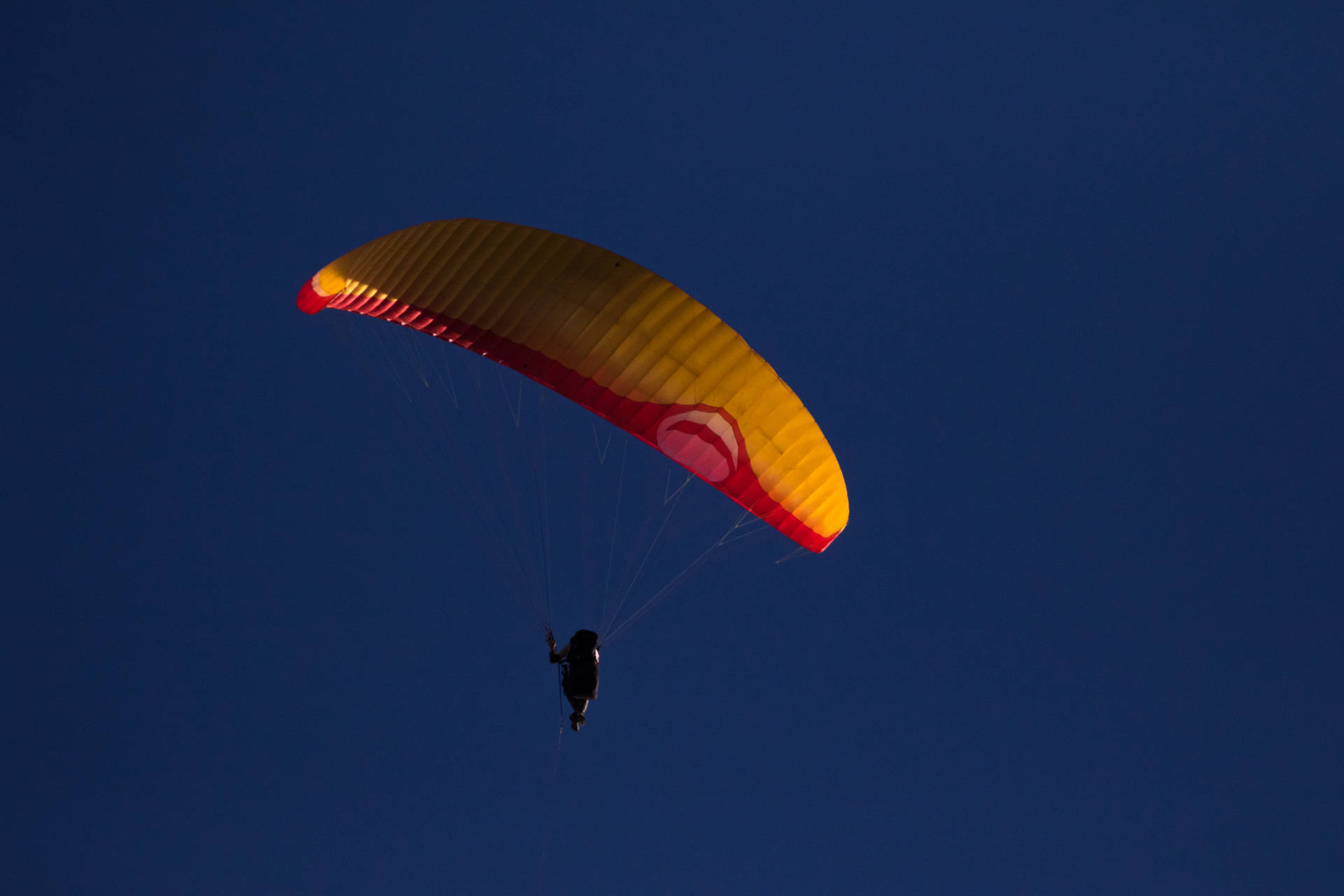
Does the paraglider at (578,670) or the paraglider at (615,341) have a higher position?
the paraglider at (615,341)

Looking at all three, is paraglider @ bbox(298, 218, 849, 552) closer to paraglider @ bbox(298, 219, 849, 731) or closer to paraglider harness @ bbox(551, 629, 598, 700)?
paraglider @ bbox(298, 219, 849, 731)

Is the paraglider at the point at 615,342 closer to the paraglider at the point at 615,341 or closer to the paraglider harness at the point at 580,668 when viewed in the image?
the paraglider at the point at 615,341

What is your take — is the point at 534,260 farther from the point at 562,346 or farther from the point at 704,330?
the point at 704,330

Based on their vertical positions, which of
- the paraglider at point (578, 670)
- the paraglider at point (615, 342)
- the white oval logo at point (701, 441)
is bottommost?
the paraglider at point (578, 670)

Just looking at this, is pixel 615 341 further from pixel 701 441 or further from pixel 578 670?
pixel 578 670

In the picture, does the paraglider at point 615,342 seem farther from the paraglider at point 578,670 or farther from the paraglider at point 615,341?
the paraglider at point 578,670

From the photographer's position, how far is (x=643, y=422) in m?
14.2

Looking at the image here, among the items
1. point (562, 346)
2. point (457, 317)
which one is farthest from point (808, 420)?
point (457, 317)

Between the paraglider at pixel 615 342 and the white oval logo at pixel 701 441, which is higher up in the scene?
the paraglider at pixel 615 342

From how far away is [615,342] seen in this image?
1417 centimetres

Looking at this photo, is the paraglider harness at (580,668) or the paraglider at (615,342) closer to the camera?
the paraglider at (615,342)

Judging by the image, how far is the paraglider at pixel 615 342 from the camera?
559 inches

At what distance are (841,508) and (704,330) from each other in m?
2.97

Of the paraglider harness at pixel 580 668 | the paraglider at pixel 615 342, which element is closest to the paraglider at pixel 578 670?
the paraglider harness at pixel 580 668
